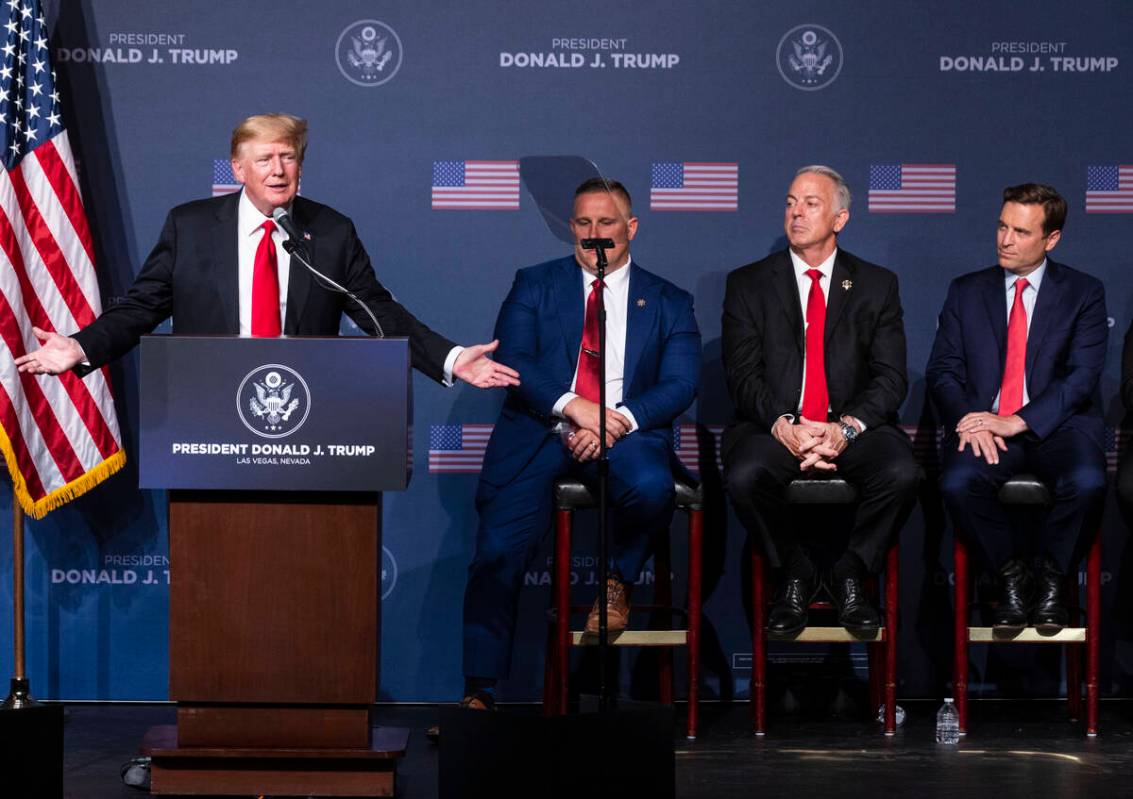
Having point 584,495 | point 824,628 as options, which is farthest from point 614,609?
point 824,628

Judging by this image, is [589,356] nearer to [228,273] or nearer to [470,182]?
[470,182]

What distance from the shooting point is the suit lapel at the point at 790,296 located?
500 cm

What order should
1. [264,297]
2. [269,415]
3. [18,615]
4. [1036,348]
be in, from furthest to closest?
[1036,348] → [18,615] → [264,297] → [269,415]

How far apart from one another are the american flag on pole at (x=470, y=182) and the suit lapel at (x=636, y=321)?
29.3 inches

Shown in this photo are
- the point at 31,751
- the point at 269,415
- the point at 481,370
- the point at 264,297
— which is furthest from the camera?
the point at 264,297

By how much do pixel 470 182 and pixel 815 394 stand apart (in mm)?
1521

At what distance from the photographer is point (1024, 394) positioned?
197 inches

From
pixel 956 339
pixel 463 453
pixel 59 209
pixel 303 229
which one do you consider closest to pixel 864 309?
pixel 956 339

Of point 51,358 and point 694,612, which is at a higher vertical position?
point 51,358

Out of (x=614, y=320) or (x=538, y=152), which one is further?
(x=538, y=152)

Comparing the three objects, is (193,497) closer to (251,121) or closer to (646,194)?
(251,121)

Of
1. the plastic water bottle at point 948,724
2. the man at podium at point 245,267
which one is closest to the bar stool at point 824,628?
the plastic water bottle at point 948,724

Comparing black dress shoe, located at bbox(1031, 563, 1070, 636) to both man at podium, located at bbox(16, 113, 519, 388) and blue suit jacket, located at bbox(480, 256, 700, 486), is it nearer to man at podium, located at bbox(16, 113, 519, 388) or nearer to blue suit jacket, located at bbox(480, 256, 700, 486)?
blue suit jacket, located at bbox(480, 256, 700, 486)

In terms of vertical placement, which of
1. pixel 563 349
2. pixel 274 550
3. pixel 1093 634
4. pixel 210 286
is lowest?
pixel 1093 634
